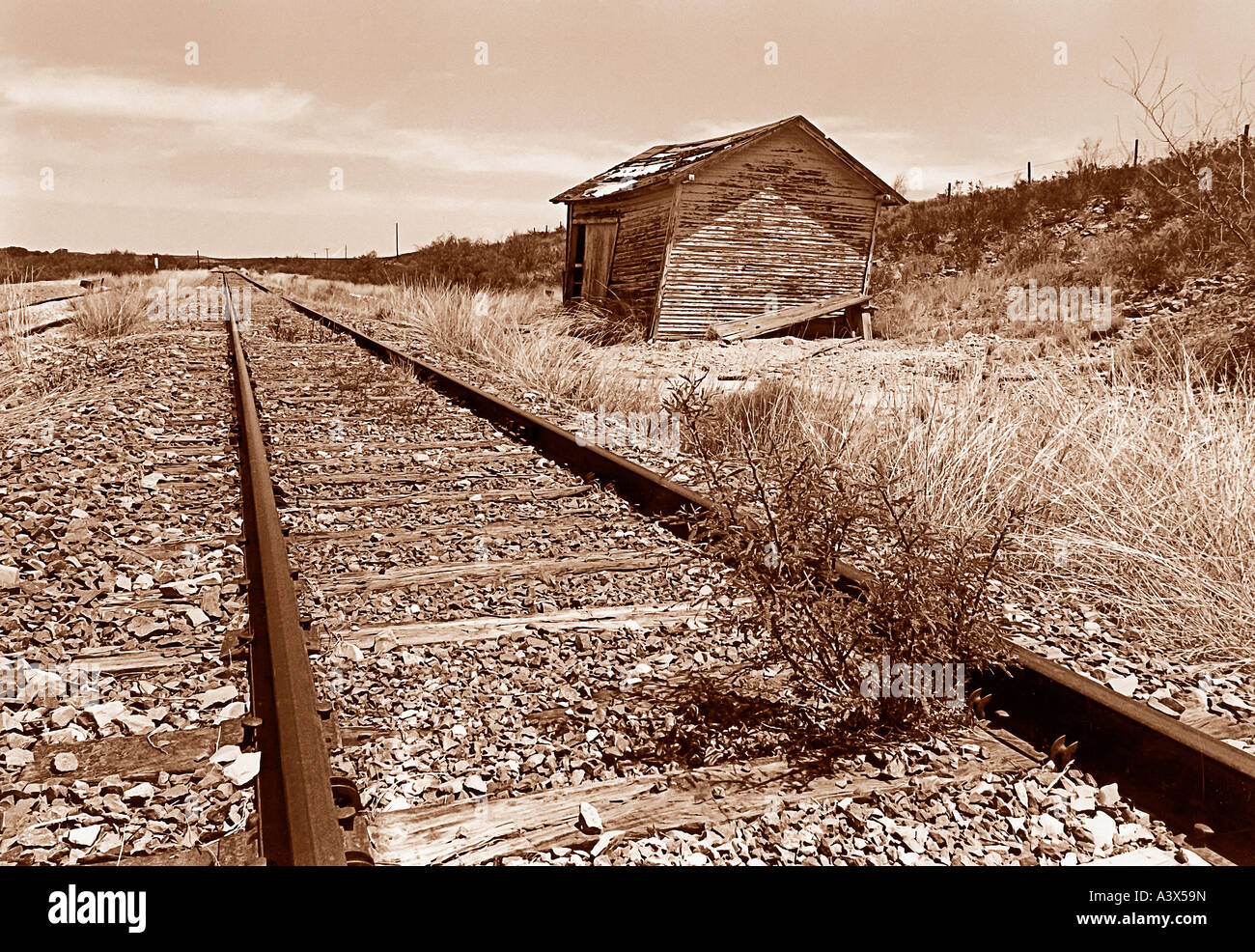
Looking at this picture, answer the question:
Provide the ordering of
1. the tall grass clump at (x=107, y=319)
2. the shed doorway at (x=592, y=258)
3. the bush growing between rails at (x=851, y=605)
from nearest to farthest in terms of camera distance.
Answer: the bush growing between rails at (x=851, y=605)
the tall grass clump at (x=107, y=319)
the shed doorway at (x=592, y=258)

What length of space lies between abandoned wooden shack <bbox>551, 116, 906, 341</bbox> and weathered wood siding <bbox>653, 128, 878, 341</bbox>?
0.06ft

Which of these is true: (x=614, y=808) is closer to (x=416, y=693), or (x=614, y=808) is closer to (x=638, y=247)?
(x=416, y=693)

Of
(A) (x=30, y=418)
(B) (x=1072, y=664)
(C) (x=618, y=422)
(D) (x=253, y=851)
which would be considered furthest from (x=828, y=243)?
(D) (x=253, y=851)

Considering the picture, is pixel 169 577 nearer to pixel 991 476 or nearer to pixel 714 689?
pixel 714 689

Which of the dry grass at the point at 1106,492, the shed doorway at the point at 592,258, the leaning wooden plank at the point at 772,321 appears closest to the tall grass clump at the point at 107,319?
the shed doorway at the point at 592,258

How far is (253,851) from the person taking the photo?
1892 mm

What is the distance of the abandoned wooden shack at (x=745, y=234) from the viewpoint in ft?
59.0

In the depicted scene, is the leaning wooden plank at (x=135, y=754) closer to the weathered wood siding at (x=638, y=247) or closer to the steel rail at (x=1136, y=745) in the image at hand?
the steel rail at (x=1136, y=745)

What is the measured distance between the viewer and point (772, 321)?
746 inches

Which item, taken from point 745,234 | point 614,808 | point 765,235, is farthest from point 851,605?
point 765,235

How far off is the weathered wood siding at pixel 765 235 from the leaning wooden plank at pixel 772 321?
0.19 meters

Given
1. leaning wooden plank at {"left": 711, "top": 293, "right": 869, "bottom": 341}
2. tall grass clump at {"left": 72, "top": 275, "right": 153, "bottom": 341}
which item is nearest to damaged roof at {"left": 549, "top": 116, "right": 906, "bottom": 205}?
leaning wooden plank at {"left": 711, "top": 293, "right": 869, "bottom": 341}

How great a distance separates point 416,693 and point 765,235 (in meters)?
17.3
